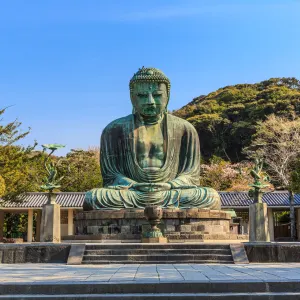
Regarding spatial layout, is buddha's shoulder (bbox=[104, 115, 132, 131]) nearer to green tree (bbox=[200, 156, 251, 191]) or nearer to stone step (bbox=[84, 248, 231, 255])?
stone step (bbox=[84, 248, 231, 255])

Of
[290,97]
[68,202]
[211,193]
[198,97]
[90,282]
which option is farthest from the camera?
[198,97]

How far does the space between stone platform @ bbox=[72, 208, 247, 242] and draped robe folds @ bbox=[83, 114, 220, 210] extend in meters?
0.45

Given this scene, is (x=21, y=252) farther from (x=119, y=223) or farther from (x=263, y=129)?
(x=263, y=129)

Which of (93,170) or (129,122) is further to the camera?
(93,170)

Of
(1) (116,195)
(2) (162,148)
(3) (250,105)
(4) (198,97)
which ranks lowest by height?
(1) (116,195)

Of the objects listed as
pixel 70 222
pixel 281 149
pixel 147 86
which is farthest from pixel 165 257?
pixel 281 149

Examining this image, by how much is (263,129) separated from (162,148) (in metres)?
23.3

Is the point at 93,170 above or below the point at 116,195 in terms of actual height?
above

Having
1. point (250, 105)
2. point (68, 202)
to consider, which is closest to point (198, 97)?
point (250, 105)

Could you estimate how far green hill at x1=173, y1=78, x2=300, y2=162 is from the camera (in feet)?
145

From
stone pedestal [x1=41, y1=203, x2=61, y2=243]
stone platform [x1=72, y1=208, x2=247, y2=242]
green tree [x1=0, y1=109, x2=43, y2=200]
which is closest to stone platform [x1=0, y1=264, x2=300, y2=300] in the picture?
stone pedestal [x1=41, y1=203, x2=61, y2=243]

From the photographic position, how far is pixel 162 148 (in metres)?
15.4

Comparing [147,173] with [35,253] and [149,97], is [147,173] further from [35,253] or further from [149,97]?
[35,253]

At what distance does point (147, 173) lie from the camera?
14.9 m
